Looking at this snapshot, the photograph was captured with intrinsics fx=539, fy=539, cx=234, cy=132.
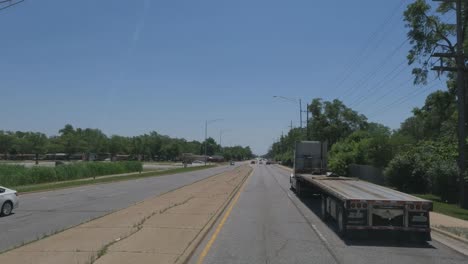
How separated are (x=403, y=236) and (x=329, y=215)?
3533mm

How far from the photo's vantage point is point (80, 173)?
55.9 meters

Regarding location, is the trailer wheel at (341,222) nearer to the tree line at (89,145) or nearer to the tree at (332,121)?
the tree at (332,121)

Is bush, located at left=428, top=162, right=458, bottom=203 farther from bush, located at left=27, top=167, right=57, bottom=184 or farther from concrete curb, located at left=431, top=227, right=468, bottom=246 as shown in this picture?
bush, located at left=27, top=167, right=57, bottom=184

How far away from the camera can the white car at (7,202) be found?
1944 cm

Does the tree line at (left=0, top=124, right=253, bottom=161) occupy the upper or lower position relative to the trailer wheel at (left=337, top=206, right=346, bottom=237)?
upper

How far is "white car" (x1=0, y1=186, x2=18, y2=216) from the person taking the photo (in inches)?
765

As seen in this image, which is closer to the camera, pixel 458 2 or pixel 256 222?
pixel 256 222

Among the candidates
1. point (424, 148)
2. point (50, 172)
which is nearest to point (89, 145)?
point (50, 172)

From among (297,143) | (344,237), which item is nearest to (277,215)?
(344,237)

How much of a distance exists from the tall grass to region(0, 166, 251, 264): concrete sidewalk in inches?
1037

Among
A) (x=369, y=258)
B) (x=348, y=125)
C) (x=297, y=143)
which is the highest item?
(x=348, y=125)

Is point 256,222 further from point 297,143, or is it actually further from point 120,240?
point 297,143

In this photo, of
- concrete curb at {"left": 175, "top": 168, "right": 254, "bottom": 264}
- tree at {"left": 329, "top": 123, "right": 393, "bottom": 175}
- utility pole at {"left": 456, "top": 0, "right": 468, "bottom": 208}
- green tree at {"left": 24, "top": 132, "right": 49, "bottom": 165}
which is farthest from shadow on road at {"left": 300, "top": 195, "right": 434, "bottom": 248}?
green tree at {"left": 24, "top": 132, "right": 49, "bottom": 165}

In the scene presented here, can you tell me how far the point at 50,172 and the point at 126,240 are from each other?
38960mm
